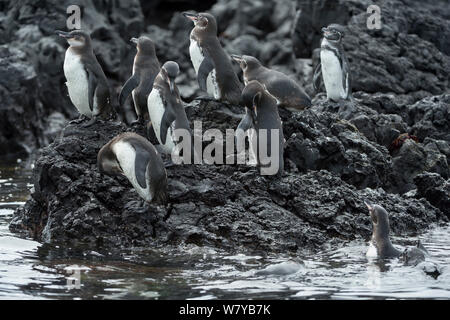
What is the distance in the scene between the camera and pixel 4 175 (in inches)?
744

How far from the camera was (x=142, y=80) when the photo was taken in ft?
42.1

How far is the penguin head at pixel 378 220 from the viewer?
10.7 m

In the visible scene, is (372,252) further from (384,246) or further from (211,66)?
(211,66)

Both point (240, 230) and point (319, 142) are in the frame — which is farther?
point (319, 142)

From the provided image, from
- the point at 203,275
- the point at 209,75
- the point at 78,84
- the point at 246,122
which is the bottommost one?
the point at 203,275

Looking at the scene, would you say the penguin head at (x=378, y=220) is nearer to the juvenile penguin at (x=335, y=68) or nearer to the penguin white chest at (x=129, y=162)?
the penguin white chest at (x=129, y=162)

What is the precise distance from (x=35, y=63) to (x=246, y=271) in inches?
688

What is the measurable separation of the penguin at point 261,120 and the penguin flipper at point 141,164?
144 centimetres

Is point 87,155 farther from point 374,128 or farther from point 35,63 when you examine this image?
point 35,63

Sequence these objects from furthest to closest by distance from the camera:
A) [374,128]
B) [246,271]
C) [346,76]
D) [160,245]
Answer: [346,76]
[374,128]
[160,245]
[246,271]

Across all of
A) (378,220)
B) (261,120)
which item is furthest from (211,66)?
(378,220)

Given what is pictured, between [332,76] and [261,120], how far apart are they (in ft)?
18.1
